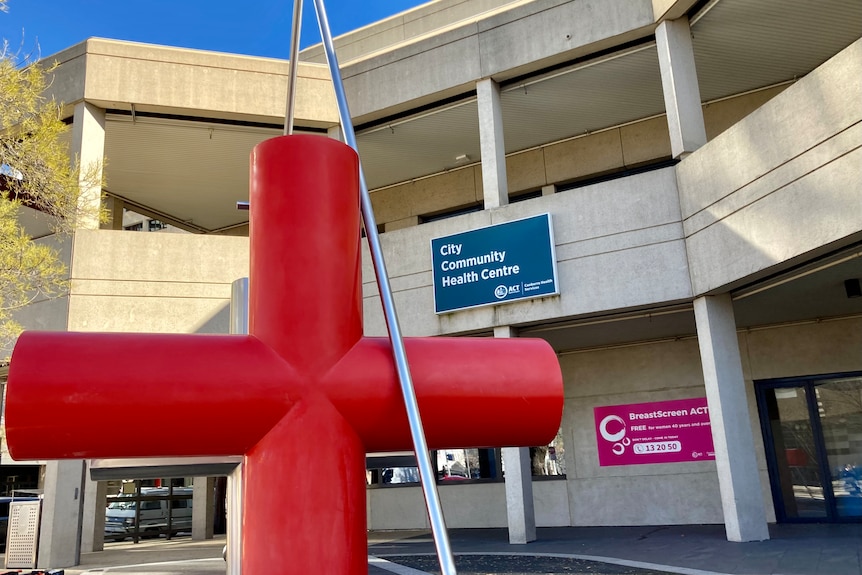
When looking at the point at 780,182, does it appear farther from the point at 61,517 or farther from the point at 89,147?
the point at 61,517

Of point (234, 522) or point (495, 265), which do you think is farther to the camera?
point (495, 265)

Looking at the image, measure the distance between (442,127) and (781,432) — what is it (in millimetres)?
9505

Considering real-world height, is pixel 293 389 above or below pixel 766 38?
below

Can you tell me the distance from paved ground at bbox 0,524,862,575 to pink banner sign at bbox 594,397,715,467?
155cm

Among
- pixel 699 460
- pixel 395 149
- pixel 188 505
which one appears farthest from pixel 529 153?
pixel 188 505

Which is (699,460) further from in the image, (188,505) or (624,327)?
(188,505)

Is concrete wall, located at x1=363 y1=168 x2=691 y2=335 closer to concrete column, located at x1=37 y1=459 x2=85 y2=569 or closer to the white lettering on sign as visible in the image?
the white lettering on sign

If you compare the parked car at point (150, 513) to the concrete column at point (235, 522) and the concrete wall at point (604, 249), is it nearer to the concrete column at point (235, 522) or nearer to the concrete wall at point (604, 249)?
the concrete wall at point (604, 249)

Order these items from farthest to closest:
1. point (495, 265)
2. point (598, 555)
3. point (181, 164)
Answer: point (181, 164), point (495, 265), point (598, 555)

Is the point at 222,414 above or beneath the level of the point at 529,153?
beneath

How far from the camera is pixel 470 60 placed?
14594mm

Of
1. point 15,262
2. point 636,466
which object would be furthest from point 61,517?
point 636,466

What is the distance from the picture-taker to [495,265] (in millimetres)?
13516

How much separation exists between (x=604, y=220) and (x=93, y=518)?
12.2 meters
